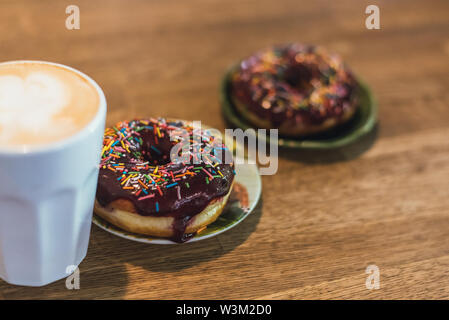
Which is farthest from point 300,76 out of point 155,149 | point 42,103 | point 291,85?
point 42,103

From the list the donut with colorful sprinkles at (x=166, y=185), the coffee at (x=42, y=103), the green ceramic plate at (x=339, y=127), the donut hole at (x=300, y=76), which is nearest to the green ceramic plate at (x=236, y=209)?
the donut with colorful sprinkles at (x=166, y=185)

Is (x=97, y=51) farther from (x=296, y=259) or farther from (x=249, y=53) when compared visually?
(x=296, y=259)

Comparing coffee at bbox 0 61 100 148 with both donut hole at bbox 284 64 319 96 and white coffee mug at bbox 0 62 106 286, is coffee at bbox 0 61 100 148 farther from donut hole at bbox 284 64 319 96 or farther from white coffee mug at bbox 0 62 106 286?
donut hole at bbox 284 64 319 96

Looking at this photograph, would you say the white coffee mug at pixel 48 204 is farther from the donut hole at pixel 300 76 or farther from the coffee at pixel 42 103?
the donut hole at pixel 300 76

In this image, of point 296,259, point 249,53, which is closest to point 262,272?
point 296,259

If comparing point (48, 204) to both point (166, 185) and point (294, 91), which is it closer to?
point (166, 185)
